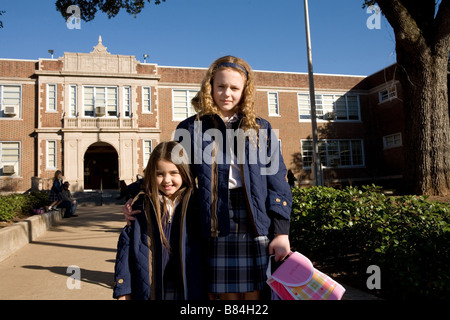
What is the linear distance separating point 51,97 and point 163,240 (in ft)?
73.6

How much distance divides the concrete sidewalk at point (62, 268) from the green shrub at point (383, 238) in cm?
47

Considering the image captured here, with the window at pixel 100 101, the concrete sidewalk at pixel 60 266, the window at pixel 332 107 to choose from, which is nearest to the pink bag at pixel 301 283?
the concrete sidewalk at pixel 60 266

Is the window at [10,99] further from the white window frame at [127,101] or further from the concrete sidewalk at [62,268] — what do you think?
the concrete sidewalk at [62,268]

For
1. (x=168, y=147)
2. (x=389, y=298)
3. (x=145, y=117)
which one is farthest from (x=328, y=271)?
(x=145, y=117)

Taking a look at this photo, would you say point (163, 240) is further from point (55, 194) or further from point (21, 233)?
point (55, 194)

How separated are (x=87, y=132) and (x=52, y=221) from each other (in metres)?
12.2

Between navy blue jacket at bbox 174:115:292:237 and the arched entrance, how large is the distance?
25.3 metres

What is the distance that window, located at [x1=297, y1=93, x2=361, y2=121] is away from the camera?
25.7 meters

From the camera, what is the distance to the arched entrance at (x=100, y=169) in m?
26.2

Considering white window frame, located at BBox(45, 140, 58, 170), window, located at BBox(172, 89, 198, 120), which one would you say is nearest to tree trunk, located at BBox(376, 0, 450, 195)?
window, located at BBox(172, 89, 198, 120)

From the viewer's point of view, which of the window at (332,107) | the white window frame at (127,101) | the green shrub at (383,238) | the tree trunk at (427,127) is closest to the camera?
the green shrub at (383,238)

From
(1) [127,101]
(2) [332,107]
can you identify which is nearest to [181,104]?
(1) [127,101]

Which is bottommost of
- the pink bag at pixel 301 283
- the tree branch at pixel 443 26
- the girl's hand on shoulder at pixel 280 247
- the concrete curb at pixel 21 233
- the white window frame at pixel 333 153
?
the concrete curb at pixel 21 233

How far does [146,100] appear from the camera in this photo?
2241 cm
